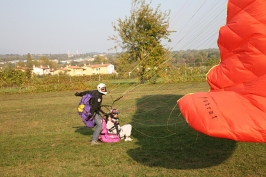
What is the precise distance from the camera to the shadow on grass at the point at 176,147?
677 cm

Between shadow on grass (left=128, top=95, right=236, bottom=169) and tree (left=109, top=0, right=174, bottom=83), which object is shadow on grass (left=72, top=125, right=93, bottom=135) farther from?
tree (left=109, top=0, right=174, bottom=83)

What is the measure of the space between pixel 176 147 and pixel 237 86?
2651mm

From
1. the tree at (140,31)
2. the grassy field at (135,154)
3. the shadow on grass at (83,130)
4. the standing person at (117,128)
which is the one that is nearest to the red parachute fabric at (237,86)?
the grassy field at (135,154)

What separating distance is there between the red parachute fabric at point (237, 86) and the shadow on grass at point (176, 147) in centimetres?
155

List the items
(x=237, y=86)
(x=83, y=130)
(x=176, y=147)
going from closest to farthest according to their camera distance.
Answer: (x=237, y=86) < (x=176, y=147) < (x=83, y=130)

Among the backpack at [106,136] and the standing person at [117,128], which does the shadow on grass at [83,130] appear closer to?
the backpack at [106,136]

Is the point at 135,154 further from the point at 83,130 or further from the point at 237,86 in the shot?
the point at 83,130

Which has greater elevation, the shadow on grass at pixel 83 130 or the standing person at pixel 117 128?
the standing person at pixel 117 128

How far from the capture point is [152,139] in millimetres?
8820

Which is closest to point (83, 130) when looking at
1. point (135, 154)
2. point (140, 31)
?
point (135, 154)

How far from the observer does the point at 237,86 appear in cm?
576

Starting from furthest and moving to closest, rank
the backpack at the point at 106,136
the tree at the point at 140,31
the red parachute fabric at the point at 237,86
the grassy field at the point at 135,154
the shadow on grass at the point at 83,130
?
the tree at the point at 140,31 < the shadow on grass at the point at 83,130 < the backpack at the point at 106,136 < the grassy field at the point at 135,154 < the red parachute fabric at the point at 237,86

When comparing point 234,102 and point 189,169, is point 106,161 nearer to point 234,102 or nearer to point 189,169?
point 189,169

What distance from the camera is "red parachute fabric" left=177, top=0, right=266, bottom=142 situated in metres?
4.86
